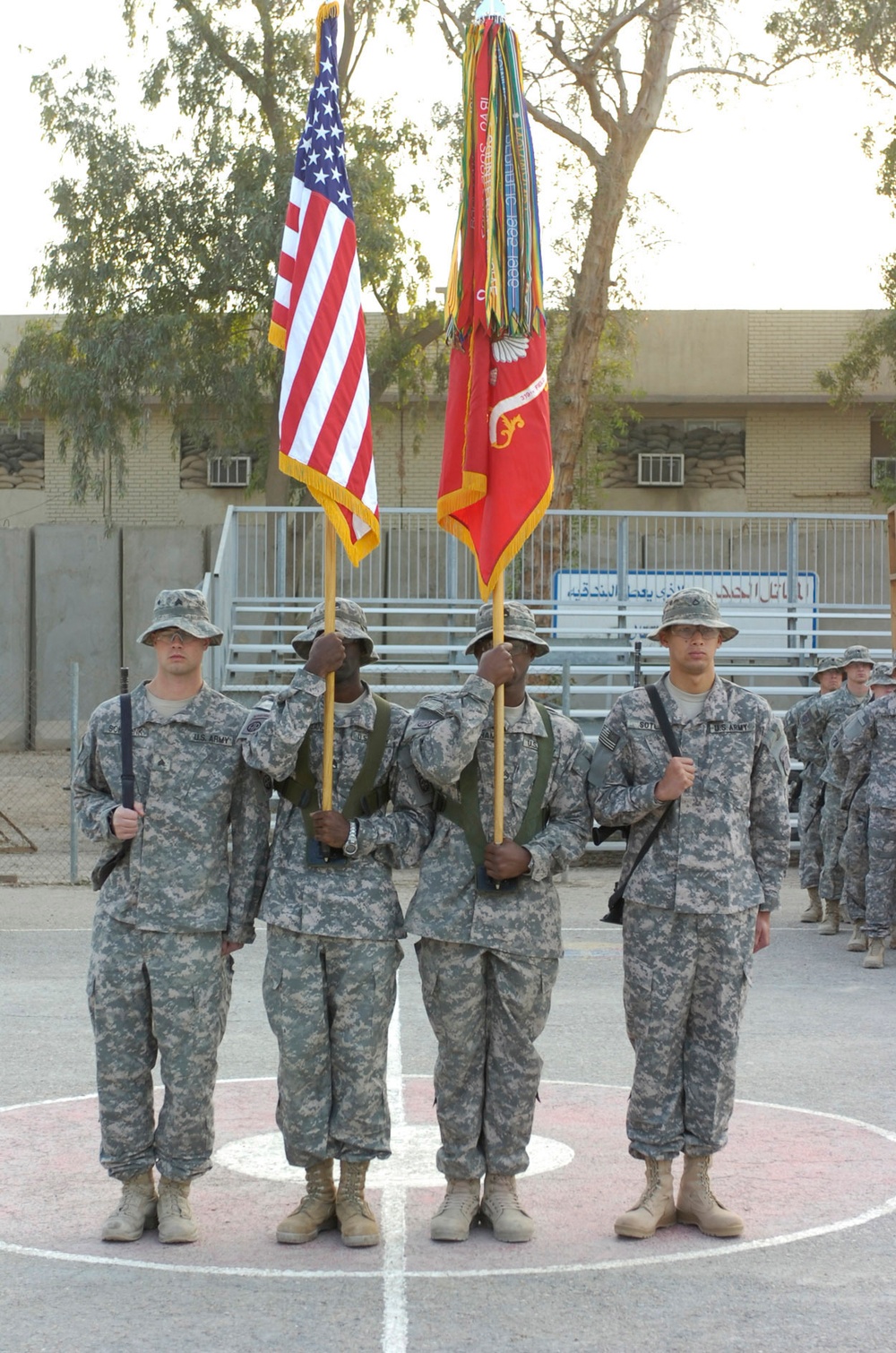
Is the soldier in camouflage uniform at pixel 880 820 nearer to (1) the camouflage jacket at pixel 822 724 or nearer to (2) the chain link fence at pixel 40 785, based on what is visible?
(1) the camouflage jacket at pixel 822 724

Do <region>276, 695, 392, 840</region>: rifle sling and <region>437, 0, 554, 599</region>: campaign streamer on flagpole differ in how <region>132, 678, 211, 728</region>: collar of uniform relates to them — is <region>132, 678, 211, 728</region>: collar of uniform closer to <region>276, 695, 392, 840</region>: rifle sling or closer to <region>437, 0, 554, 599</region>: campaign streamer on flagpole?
<region>276, 695, 392, 840</region>: rifle sling

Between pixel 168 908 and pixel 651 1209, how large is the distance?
6.44 ft

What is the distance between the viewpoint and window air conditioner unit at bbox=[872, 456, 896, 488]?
31.8m

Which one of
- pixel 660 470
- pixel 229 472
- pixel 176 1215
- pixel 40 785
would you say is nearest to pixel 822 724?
pixel 176 1215

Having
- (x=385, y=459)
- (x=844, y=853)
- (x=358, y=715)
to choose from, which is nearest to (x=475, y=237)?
(x=358, y=715)

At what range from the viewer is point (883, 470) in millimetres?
31875

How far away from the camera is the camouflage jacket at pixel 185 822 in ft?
19.2

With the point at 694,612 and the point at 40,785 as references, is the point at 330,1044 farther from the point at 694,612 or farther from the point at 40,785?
the point at 40,785

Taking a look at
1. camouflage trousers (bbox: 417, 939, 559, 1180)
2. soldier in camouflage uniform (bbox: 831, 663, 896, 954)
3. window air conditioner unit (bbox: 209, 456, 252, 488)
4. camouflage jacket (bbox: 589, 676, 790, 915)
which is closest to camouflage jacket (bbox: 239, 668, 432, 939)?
camouflage trousers (bbox: 417, 939, 559, 1180)

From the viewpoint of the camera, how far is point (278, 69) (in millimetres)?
24266

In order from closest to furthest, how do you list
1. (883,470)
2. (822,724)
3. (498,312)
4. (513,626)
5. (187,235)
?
(513,626)
(498,312)
(822,724)
(187,235)
(883,470)

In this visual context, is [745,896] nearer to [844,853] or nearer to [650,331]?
[844,853]

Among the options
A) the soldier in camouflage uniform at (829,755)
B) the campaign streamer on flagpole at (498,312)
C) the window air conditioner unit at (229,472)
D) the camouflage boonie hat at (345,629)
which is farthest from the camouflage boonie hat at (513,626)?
the window air conditioner unit at (229,472)

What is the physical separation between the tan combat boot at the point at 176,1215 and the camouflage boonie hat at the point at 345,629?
6.27ft
